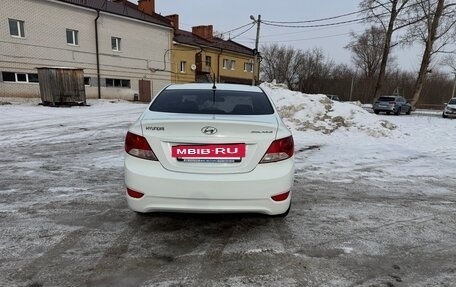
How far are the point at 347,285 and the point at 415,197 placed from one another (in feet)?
10.1

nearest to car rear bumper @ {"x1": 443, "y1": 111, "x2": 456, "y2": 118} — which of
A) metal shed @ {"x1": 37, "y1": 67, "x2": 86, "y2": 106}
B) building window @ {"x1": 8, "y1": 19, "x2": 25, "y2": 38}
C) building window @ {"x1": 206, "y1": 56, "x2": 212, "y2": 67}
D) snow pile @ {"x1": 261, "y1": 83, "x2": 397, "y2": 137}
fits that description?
snow pile @ {"x1": 261, "y1": 83, "x2": 397, "y2": 137}

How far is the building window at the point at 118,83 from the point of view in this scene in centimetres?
2914

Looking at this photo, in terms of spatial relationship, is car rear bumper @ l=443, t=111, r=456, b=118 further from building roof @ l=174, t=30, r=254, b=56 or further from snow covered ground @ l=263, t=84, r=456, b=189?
building roof @ l=174, t=30, r=254, b=56

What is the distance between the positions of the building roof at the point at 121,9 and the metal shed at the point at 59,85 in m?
8.16

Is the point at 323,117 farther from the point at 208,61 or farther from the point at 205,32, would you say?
the point at 205,32

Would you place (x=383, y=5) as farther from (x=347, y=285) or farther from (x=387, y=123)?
(x=347, y=285)

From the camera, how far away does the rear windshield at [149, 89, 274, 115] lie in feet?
13.0

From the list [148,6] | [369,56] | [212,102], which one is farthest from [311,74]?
[212,102]

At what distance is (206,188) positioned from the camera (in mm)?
3285

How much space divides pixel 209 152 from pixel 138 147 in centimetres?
68

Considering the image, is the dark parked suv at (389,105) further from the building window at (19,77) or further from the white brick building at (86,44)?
the building window at (19,77)

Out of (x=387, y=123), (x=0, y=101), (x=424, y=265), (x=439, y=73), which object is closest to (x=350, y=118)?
(x=387, y=123)

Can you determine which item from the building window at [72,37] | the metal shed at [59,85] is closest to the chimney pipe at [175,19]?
the building window at [72,37]

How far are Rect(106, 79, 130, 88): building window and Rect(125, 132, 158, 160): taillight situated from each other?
89.2 feet
